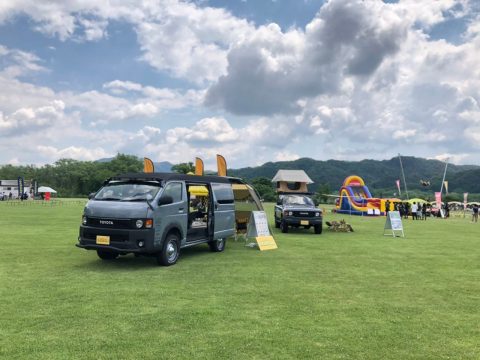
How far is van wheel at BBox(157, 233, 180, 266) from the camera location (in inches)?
360

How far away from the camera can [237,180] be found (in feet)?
46.2

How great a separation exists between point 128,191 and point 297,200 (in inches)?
444

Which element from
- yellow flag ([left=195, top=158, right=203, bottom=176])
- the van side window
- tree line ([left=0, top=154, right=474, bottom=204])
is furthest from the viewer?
tree line ([left=0, top=154, right=474, bottom=204])

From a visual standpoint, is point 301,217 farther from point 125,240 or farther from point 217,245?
point 125,240

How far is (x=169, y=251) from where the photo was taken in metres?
9.48

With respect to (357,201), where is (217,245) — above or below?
below

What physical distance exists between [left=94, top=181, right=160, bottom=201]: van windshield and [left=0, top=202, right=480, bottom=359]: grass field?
160 cm

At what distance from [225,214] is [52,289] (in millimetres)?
6001

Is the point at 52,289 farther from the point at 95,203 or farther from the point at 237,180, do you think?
the point at 237,180

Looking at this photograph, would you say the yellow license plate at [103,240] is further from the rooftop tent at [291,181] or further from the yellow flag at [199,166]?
the rooftop tent at [291,181]

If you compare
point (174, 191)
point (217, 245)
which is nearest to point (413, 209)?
point (217, 245)

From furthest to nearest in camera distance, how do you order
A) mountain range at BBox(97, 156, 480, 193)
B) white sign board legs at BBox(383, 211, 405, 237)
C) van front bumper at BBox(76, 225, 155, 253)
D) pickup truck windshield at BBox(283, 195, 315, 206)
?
1. mountain range at BBox(97, 156, 480, 193)
2. pickup truck windshield at BBox(283, 195, 315, 206)
3. white sign board legs at BBox(383, 211, 405, 237)
4. van front bumper at BBox(76, 225, 155, 253)

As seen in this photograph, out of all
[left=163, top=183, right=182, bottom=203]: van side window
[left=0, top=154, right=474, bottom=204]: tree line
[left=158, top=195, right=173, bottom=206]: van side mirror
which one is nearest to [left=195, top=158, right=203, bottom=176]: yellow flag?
[left=163, top=183, right=182, bottom=203]: van side window

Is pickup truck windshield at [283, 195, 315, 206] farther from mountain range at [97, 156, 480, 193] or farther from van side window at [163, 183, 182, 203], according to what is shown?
mountain range at [97, 156, 480, 193]
